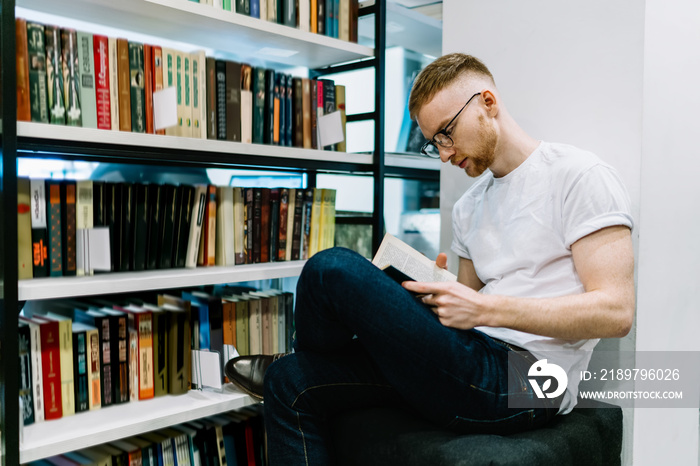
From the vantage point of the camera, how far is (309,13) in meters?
1.75

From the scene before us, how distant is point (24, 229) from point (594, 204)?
1.30 metres

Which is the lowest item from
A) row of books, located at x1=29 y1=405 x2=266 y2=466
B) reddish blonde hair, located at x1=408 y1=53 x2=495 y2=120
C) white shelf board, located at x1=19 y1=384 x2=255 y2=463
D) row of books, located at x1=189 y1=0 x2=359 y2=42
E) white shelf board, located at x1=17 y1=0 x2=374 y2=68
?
row of books, located at x1=29 y1=405 x2=266 y2=466

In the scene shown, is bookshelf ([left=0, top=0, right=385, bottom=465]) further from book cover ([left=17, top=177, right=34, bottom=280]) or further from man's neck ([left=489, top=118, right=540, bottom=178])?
man's neck ([left=489, top=118, right=540, bottom=178])

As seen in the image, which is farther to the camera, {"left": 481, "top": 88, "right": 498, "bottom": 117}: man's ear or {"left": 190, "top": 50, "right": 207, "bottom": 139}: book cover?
{"left": 190, "top": 50, "right": 207, "bottom": 139}: book cover

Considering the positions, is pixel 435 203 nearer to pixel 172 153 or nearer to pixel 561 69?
pixel 561 69

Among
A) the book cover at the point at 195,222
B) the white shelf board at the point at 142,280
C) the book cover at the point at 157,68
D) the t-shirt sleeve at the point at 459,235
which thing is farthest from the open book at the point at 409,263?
the book cover at the point at 157,68

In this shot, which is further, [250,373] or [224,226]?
[224,226]

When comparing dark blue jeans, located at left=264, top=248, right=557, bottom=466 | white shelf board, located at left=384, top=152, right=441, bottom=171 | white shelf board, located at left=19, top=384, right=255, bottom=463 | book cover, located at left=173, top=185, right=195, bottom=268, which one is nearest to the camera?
dark blue jeans, located at left=264, top=248, right=557, bottom=466

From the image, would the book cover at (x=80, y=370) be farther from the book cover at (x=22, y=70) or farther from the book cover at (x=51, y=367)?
the book cover at (x=22, y=70)

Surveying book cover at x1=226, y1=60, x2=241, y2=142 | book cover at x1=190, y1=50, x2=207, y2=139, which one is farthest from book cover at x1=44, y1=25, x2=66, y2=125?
book cover at x1=226, y1=60, x2=241, y2=142

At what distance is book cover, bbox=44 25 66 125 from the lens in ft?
4.07

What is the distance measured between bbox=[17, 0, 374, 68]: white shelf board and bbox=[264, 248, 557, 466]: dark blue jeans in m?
0.81

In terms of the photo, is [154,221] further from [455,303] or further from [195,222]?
[455,303]

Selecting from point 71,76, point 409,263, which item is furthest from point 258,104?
point 409,263
